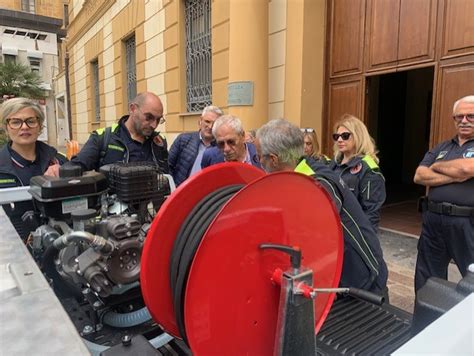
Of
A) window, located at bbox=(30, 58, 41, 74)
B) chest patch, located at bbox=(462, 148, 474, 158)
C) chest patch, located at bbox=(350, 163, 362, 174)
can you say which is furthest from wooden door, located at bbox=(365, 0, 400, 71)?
window, located at bbox=(30, 58, 41, 74)

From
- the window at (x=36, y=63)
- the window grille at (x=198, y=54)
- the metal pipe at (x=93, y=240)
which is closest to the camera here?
the metal pipe at (x=93, y=240)

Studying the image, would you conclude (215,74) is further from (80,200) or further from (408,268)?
(80,200)

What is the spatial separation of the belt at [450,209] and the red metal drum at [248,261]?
6.87 feet

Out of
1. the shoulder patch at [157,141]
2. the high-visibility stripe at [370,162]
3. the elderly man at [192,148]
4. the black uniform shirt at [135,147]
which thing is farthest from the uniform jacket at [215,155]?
the high-visibility stripe at [370,162]

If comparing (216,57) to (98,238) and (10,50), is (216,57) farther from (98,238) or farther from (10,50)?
(10,50)

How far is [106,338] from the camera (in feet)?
4.36

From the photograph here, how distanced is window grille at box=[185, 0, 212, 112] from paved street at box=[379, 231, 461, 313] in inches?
150

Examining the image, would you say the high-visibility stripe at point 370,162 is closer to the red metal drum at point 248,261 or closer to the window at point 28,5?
the red metal drum at point 248,261

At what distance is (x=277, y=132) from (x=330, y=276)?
777 mm

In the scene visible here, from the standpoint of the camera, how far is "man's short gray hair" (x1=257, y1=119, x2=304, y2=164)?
1.71 meters

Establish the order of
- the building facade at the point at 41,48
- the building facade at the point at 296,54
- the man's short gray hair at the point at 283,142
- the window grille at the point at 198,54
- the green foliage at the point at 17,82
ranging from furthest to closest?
the building facade at the point at 41,48 < the green foliage at the point at 17,82 < the window grille at the point at 198,54 < the building facade at the point at 296,54 < the man's short gray hair at the point at 283,142

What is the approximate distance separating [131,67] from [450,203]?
886cm

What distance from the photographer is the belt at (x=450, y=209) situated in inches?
104

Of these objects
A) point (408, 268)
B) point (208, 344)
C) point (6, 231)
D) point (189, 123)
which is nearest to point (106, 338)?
point (6, 231)
